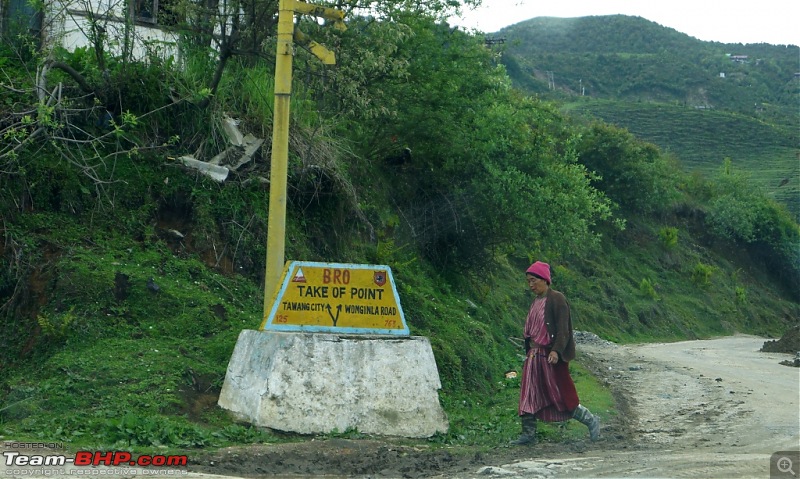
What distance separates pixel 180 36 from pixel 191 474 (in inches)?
373

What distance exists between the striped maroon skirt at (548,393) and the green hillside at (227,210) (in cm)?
43

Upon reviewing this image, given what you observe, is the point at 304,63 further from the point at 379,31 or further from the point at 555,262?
the point at 555,262

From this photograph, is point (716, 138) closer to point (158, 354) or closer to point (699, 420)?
point (699, 420)

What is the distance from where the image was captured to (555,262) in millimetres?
38031

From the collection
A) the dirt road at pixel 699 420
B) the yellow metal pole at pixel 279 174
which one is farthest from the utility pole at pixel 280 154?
the dirt road at pixel 699 420

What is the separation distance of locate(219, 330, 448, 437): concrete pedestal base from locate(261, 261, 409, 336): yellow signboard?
0.19 m

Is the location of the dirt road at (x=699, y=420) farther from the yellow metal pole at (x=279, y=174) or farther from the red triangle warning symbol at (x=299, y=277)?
the yellow metal pole at (x=279, y=174)

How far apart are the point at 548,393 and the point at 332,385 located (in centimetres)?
227

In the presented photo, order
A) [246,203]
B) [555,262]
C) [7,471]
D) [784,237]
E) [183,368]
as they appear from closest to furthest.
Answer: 1. [7,471]
2. [183,368]
3. [246,203]
4. [555,262]
5. [784,237]

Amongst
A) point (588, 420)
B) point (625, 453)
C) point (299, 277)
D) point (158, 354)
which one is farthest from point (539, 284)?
point (158, 354)

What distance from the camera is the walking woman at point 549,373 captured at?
950 centimetres

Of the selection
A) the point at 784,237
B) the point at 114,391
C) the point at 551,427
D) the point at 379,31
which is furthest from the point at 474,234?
the point at 784,237

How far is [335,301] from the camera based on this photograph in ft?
32.0

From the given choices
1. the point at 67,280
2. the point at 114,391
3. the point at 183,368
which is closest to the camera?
the point at 114,391
